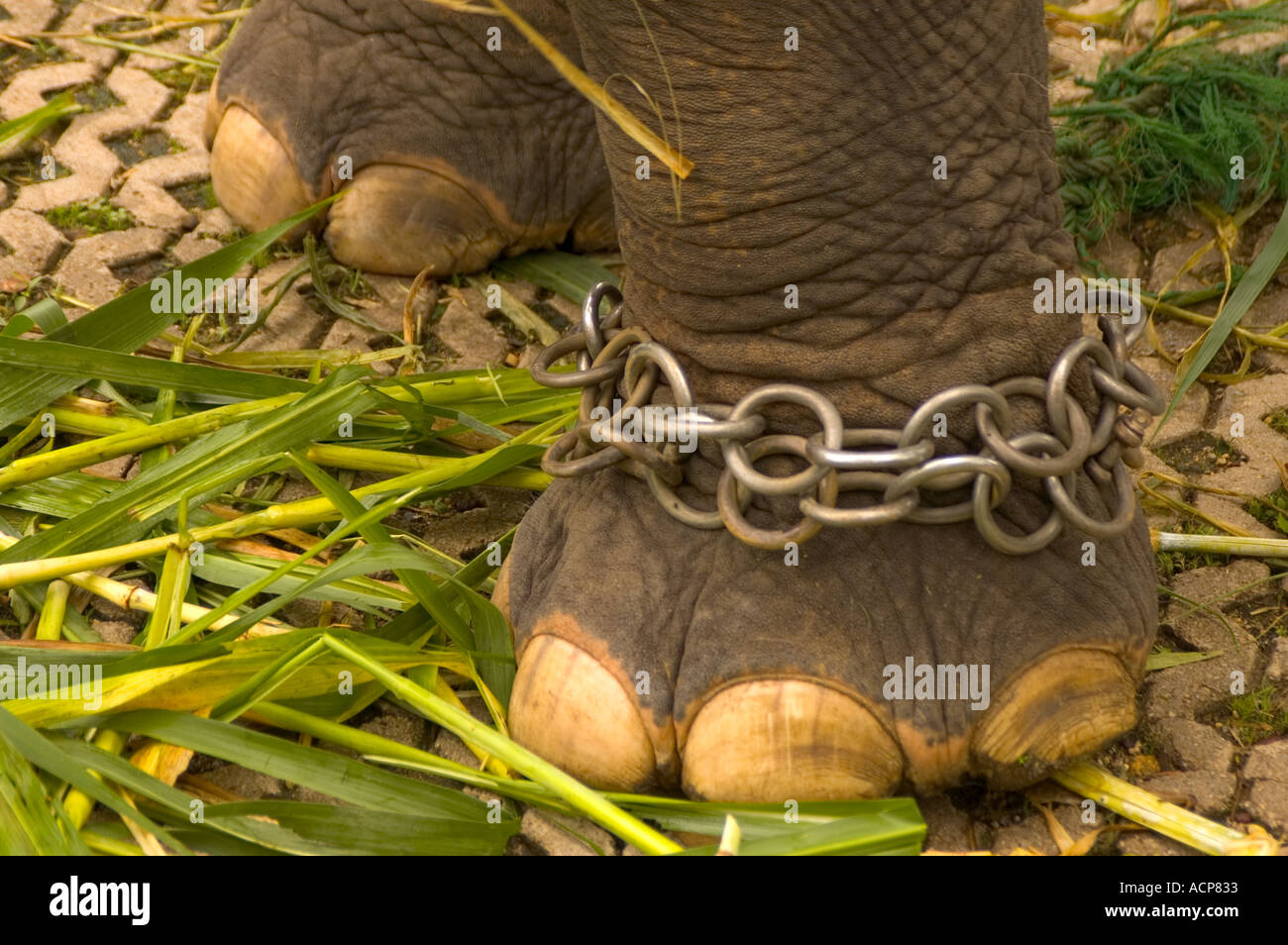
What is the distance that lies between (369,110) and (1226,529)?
4.30 ft

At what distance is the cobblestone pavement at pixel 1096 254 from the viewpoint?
1.34m

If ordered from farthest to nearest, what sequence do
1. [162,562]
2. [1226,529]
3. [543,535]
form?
1. [1226,529]
2. [162,562]
3. [543,535]

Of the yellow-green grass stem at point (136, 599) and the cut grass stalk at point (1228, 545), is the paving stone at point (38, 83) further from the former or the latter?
the cut grass stalk at point (1228, 545)

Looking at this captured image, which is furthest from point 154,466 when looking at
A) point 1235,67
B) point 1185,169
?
point 1235,67

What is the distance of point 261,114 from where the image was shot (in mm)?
2109

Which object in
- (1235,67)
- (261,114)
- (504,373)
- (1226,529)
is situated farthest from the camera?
(1235,67)

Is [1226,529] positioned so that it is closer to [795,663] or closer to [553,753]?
[795,663]

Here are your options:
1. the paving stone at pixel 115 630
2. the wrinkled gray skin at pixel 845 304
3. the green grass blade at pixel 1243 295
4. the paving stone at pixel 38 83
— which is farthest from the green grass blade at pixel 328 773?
the paving stone at pixel 38 83

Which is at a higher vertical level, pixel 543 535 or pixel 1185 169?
pixel 1185 169

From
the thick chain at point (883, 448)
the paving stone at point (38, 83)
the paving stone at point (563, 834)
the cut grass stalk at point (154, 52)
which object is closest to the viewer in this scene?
the thick chain at point (883, 448)

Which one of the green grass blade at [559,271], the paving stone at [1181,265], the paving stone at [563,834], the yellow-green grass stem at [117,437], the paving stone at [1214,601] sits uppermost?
the paving stone at [1181,265]

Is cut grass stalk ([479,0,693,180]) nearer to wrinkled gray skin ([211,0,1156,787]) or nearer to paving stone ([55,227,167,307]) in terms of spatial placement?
wrinkled gray skin ([211,0,1156,787])

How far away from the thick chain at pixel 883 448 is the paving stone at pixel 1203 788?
269 millimetres

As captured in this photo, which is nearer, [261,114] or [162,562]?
[162,562]
